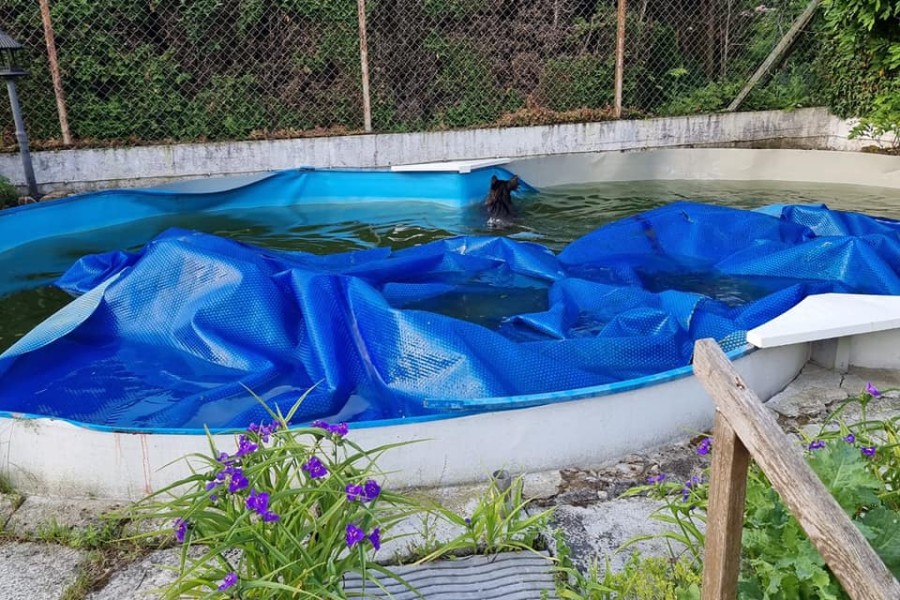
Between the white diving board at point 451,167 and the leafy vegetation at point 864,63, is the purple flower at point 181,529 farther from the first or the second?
the leafy vegetation at point 864,63

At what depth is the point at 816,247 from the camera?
3885 millimetres

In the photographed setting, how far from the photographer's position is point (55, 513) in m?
2.43

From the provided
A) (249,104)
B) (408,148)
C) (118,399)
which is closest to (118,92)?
(249,104)

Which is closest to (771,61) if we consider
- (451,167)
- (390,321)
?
(451,167)

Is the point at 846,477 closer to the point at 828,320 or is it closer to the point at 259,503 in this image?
the point at 259,503

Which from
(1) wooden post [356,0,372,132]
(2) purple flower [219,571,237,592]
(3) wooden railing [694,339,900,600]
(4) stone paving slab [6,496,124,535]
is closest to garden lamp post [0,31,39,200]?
(1) wooden post [356,0,372,132]

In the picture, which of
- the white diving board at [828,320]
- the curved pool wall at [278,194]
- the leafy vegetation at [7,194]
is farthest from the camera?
the curved pool wall at [278,194]

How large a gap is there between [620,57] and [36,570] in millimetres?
7809

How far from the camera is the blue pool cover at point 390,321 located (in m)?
2.80

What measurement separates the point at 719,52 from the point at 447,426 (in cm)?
803

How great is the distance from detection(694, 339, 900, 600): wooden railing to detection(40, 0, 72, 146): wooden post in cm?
748

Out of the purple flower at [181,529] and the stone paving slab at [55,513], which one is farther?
the stone paving slab at [55,513]

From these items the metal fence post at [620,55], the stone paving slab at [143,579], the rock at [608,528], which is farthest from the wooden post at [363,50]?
the stone paving slab at [143,579]

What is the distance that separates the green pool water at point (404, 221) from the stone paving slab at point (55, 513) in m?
2.38
